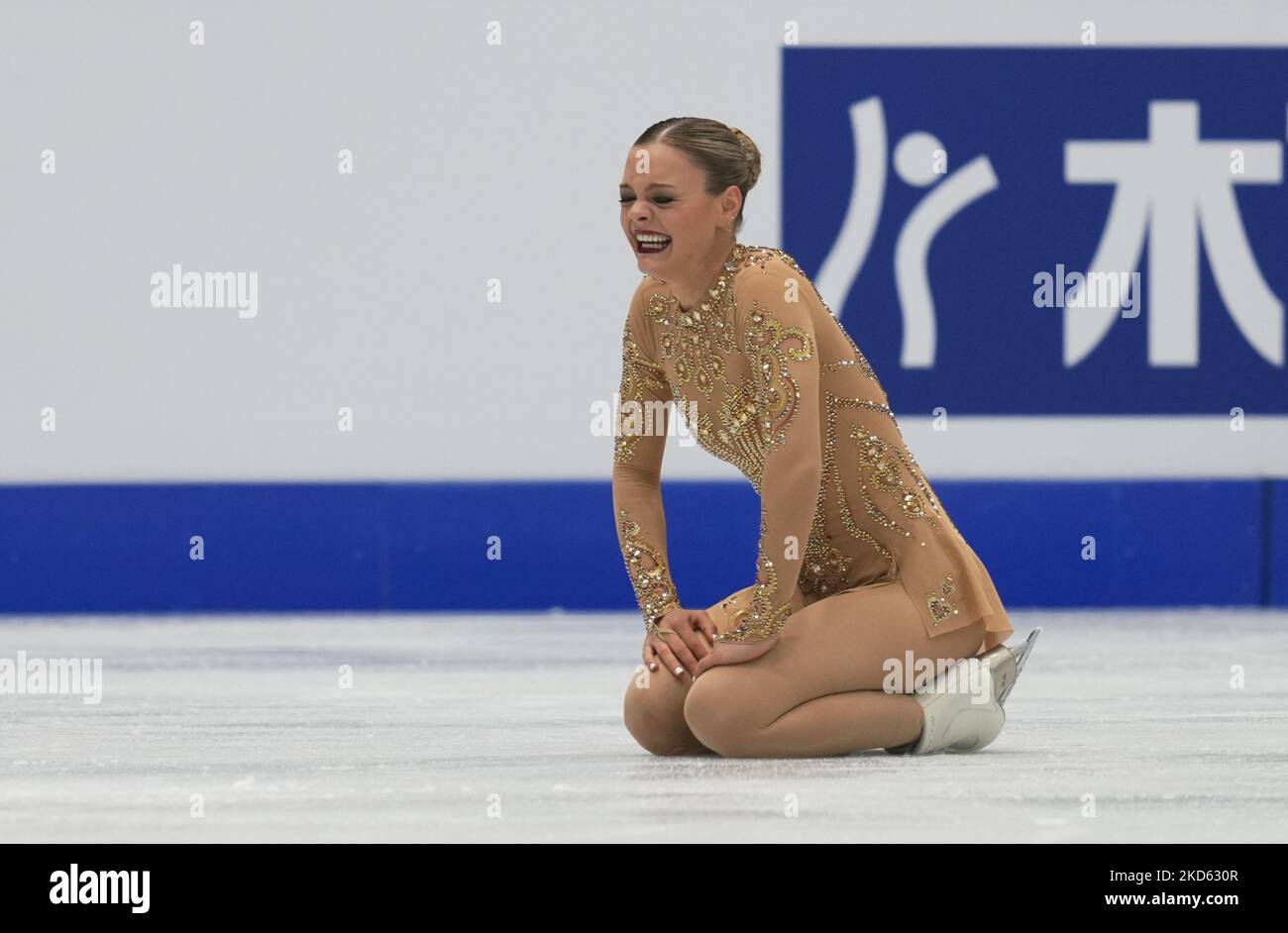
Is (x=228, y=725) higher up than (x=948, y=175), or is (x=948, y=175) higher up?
(x=948, y=175)

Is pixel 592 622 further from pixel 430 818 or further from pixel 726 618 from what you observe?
pixel 430 818

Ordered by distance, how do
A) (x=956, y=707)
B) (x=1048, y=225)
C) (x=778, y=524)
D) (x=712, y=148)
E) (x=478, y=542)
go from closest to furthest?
1. (x=778, y=524)
2. (x=712, y=148)
3. (x=956, y=707)
4. (x=478, y=542)
5. (x=1048, y=225)

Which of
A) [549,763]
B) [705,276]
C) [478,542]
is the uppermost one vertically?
[705,276]

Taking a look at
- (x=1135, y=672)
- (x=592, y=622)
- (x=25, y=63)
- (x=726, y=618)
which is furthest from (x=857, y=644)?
(x=25, y=63)

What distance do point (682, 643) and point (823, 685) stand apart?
0.68 feet

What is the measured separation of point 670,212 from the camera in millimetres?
2674

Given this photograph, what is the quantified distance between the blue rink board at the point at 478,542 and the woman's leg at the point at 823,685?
3.52 metres

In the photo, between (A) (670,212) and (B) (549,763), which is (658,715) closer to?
(B) (549,763)

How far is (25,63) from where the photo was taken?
6469 millimetres

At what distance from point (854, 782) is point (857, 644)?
0.84ft

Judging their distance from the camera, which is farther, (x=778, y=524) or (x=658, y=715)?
(x=658, y=715)

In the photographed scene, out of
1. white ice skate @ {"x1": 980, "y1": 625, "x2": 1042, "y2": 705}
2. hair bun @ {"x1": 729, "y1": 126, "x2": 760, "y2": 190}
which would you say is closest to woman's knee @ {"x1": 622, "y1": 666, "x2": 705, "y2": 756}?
white ice skate @ {"x1": 980, "y1": 625, "x2": 1042, "y2": 705}

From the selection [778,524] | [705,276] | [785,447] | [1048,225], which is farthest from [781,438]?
[1048,225]

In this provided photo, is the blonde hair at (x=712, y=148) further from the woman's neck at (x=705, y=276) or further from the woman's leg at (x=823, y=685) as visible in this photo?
the woman's leg at (x=823, y=685)
